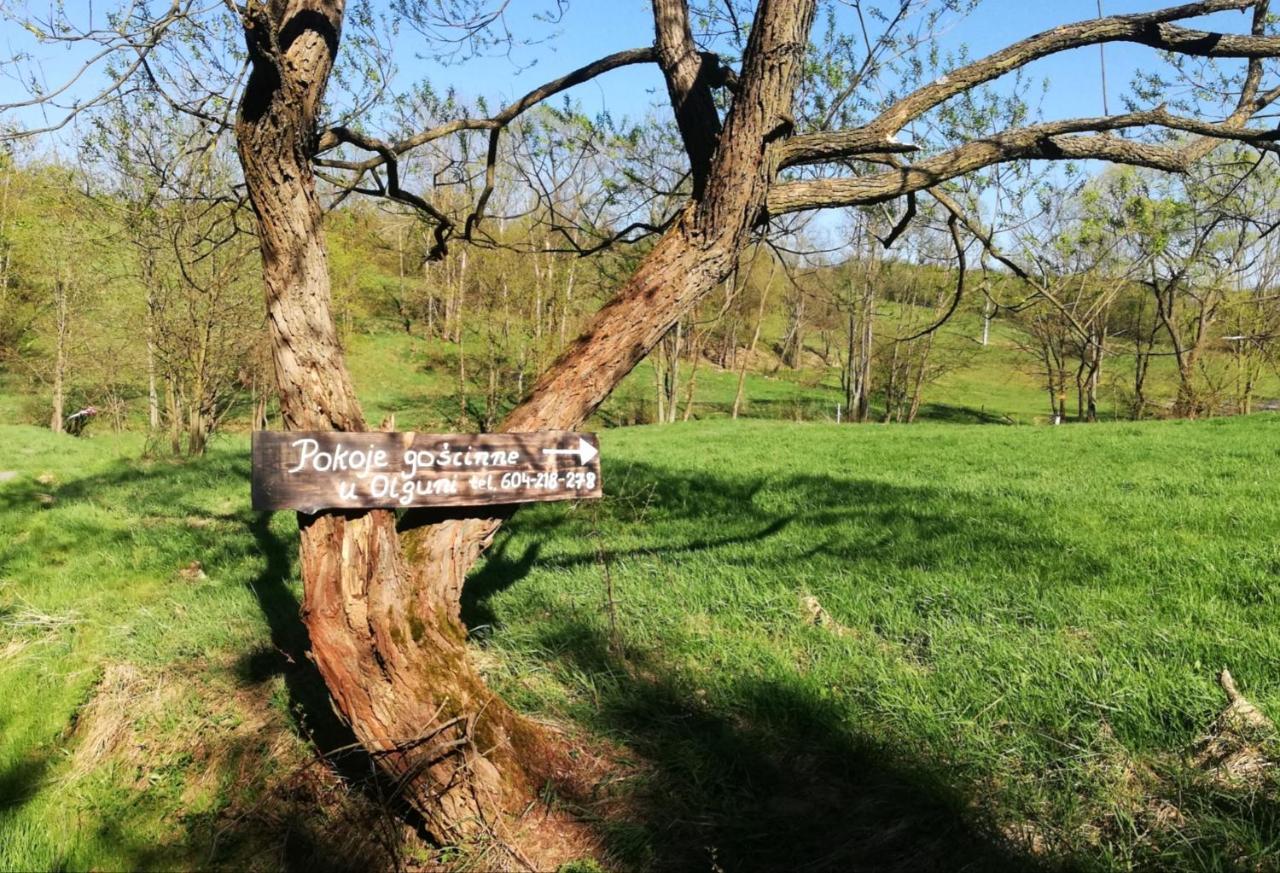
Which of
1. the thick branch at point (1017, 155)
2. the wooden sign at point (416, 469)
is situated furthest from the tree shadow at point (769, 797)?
the thick branch at point (1017, 155)

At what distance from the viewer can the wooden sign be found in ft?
8.09

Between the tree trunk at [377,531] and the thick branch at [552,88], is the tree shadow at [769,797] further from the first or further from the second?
the thick branch at [552,88]

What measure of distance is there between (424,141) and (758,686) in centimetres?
292

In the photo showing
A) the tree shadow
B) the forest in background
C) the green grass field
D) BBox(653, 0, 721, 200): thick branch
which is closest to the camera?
the tree shadow

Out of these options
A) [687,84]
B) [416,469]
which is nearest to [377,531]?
[416,469]

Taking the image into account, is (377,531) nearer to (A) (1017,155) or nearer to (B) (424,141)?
(B) (424,141)

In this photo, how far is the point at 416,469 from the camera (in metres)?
2.68

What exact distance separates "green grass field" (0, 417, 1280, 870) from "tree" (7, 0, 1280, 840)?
0.40 metres

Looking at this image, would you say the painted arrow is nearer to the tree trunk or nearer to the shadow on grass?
the tree trunk

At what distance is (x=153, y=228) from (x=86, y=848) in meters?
12.4

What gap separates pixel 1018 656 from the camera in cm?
318

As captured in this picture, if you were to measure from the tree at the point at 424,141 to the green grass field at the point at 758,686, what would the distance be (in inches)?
15.8

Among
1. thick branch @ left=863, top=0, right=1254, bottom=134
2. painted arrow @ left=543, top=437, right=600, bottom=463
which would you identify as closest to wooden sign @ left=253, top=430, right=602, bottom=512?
painted arrow @ left=543, top=437, right=600, bottom=463

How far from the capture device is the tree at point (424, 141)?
2.57 m
